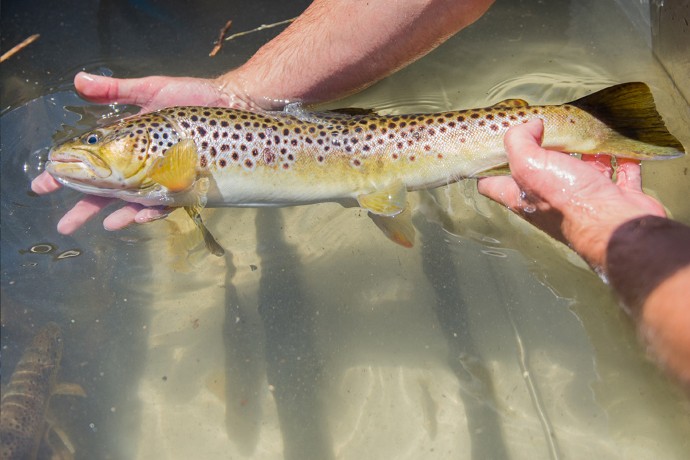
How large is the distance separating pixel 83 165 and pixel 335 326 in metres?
1.63

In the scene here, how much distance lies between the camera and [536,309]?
3396mm

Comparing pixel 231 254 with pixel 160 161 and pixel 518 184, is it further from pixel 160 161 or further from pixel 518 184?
pixel 518 184

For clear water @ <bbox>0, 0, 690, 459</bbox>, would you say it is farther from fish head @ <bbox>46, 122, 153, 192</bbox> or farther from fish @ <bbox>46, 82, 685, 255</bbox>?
fish head @ <bbox>46, 122, 153, 192</bbox>

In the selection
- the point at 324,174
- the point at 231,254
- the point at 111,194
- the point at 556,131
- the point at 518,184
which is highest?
the point at 556,131

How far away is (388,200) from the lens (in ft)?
9.12

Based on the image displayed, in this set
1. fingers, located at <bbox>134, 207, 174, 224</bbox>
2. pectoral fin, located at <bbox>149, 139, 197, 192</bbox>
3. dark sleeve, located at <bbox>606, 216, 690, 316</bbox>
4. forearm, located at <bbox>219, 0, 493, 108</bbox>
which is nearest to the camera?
dark sleeve, located at <bbox>606, 216, 690, 316</bbox>

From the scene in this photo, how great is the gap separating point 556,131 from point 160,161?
177 centimetres

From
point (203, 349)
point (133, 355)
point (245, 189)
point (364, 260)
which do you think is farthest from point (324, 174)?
point (133, 355)

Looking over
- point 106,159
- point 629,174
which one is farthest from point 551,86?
point 106,159

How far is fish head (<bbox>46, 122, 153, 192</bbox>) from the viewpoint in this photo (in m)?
2.58

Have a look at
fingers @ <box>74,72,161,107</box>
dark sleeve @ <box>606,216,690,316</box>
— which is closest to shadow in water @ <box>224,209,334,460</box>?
fingers @ <box>74,72,161,107</box>

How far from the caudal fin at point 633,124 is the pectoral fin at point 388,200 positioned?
3.02ft

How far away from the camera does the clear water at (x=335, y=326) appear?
318cm

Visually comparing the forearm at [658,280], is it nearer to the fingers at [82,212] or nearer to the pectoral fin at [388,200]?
the pectoral fin at [388,200]
